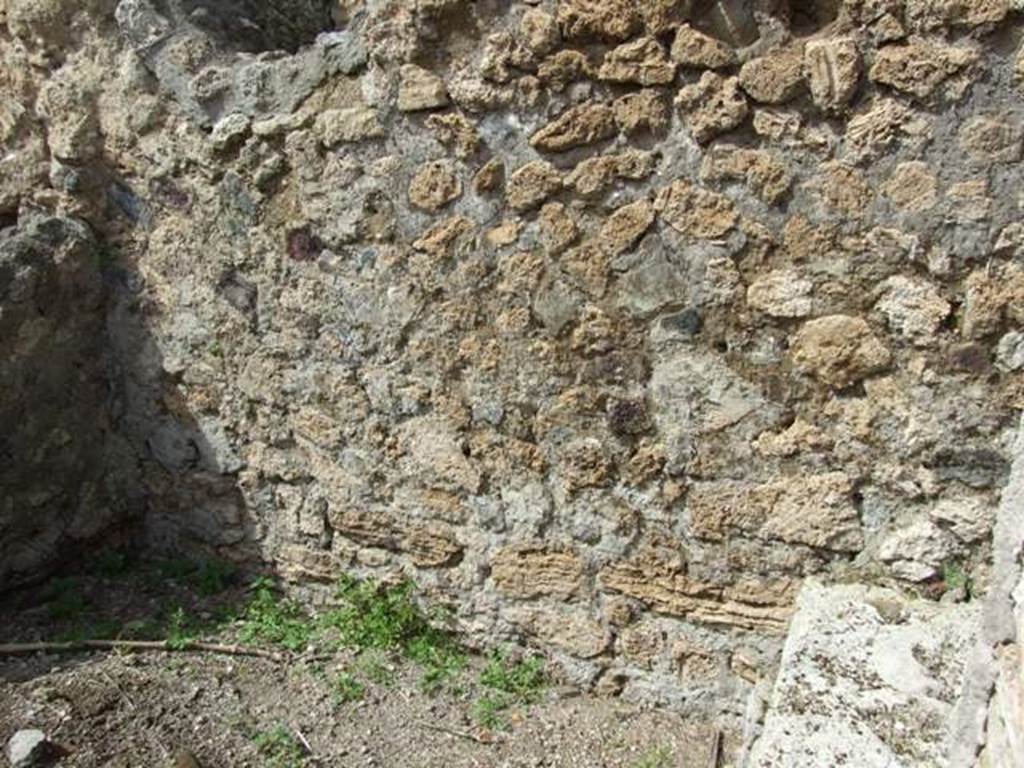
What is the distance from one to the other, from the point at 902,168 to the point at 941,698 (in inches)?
45.6

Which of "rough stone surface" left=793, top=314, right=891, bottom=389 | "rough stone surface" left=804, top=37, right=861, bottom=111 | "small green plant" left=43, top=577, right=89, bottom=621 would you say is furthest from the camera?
"small green plant" left=43, top=577, right=89, bottom=621

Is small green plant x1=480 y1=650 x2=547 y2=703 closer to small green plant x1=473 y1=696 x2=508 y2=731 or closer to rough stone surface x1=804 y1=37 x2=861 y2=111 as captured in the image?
small green plant x1=473 y1=696 x2=508 y2=731

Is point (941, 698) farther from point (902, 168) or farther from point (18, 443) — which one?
point (18, 443)

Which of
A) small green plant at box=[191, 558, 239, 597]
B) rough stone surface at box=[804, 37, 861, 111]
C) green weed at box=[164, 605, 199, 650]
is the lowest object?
green weed at box=[164, 605, 199, 650]

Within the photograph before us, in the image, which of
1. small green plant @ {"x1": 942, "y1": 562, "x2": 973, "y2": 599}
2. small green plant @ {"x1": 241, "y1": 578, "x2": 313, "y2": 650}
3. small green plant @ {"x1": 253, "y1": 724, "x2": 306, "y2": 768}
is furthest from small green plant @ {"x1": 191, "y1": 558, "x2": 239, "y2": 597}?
small green plant @ {"x1": 942, "y1": 562, "x2": 973, "y2": 599}

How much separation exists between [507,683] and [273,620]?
0.82 meters

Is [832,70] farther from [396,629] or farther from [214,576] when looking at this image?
[214,576]

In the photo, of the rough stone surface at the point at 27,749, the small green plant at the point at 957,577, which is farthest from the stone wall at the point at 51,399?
the small green plant at the point at 957,577

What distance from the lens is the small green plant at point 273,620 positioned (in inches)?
135

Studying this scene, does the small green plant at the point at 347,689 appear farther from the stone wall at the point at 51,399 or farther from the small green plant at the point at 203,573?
the stone wall at the point at 51,399

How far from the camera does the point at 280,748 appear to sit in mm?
2951

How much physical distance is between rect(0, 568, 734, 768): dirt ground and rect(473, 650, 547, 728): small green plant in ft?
0.07

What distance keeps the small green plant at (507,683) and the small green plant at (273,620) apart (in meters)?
0.61

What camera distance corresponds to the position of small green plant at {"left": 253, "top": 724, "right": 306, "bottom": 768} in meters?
2.90
